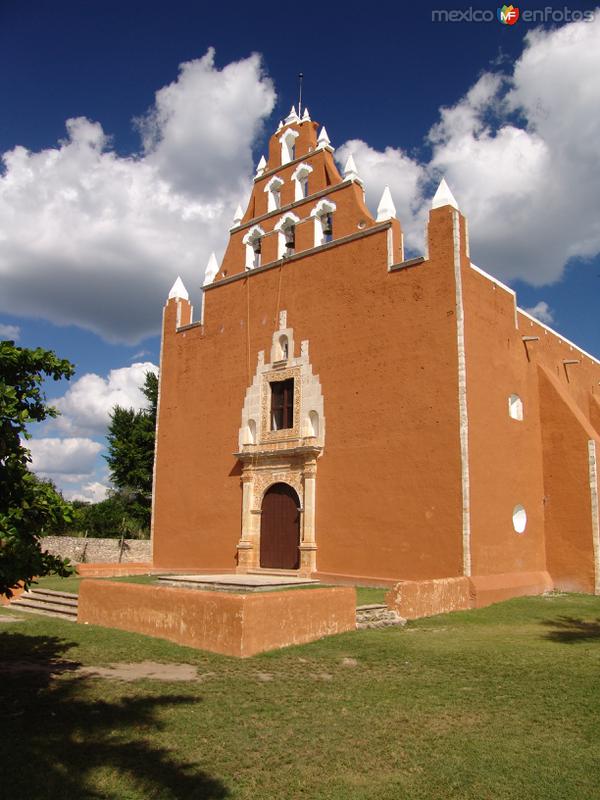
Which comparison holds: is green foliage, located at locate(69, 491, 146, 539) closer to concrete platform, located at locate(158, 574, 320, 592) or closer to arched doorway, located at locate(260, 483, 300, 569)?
arched doorway, located at locate(260, 483, 300, 569)

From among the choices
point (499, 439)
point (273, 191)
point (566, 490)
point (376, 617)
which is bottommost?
point (376, 617)

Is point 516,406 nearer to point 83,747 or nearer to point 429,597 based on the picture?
point 429,597

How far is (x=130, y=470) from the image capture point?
27656 mm

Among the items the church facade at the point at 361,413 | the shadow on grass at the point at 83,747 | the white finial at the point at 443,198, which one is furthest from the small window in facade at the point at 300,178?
the shadow on grass at the point at 83,747


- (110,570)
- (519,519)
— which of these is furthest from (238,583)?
(519,519)

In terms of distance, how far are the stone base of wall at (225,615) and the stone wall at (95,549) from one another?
12.4 meters

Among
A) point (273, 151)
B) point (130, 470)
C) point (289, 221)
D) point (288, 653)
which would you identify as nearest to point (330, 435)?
point (289, 221)

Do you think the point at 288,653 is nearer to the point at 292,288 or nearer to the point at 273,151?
the point at 292,288

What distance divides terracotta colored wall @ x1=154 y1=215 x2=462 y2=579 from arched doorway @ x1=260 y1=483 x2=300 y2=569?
847 millimetres

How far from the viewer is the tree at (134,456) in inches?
1086

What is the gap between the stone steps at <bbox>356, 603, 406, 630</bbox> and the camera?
1011 centimetres

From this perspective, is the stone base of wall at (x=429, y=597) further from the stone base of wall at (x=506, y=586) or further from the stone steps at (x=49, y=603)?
the stone steps at (x=49, y=603)

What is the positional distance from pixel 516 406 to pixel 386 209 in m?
5.59

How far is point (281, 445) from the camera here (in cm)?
1642
